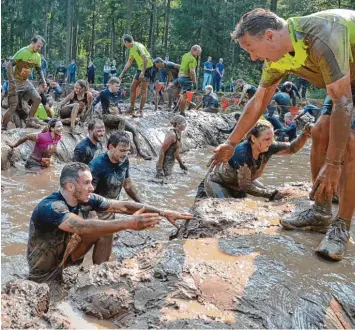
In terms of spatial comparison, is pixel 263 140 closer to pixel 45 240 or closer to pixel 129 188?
pixel 129 188

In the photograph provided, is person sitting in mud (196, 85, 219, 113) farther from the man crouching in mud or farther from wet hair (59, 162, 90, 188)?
wet hair (59, 162, 90, 188)

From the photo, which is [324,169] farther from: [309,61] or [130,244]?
[130,244]

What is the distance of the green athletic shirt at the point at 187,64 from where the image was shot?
12586 millimetres

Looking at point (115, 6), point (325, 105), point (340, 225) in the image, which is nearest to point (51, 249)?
point (340, 225)

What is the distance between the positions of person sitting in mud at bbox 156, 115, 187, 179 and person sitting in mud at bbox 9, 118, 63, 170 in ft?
6.04

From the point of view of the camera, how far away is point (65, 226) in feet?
10.5

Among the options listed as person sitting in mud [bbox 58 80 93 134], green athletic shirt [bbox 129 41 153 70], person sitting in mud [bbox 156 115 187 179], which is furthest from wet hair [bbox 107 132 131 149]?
green athletic shirt [bbox 129 41 153 70]

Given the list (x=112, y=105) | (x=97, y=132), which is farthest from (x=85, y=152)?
(x=112, y=105)

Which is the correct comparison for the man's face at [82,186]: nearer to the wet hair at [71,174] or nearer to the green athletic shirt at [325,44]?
the wet hair at [71,174]

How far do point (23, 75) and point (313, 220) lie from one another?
7547 millimetres

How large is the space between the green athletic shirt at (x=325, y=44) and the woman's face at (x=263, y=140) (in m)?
1.86

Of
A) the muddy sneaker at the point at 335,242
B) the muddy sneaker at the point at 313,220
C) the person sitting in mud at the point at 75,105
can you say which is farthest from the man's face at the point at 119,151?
the person sitting in mud at the point at 75,105

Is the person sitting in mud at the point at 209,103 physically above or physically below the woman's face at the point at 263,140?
below

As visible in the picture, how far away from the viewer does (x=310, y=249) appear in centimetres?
325
